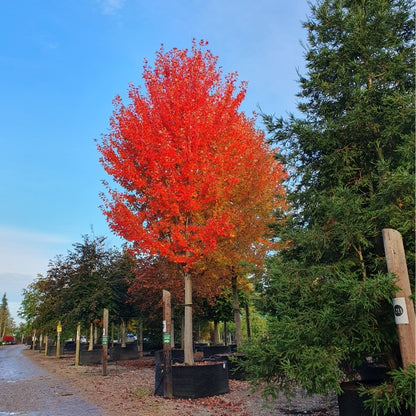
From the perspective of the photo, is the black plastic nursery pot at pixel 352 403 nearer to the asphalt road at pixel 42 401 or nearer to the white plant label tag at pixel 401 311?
the white plant label tag at pixel 401 311

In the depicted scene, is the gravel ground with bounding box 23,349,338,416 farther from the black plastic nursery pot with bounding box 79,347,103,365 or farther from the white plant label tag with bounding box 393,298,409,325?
the black plastic nursery pot with bounding box 79,347,103,365

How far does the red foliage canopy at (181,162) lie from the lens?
36.1 ft

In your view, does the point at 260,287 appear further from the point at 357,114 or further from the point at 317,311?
the point at 357,114

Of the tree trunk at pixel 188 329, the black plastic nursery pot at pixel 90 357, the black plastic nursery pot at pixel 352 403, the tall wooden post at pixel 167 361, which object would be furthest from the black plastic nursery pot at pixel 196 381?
the black plastic nursery pot at pixel 90 357

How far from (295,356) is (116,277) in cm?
1931

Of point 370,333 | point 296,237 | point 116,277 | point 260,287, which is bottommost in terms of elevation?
point 370,333

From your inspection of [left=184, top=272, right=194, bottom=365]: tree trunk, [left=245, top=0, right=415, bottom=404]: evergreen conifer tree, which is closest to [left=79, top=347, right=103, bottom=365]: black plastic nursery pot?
[left=184, top=272, right=194, bottom=365]: tree trunk

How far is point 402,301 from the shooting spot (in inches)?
157

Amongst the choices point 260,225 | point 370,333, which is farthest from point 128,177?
point 370,333

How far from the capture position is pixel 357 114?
17.6 feet

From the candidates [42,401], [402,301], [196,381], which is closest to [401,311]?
[402,301]

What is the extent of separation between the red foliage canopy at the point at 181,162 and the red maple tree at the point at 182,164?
0.03 metres

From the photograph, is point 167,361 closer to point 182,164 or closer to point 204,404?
point 204,404

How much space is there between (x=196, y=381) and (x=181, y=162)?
6.10 metres
